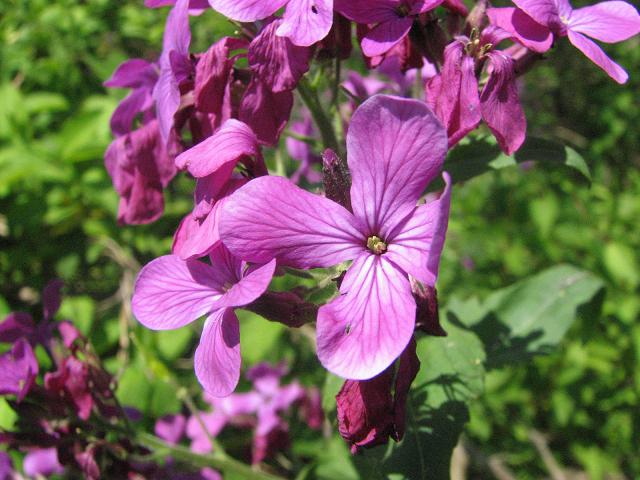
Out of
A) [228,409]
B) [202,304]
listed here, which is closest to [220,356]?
[202,304]

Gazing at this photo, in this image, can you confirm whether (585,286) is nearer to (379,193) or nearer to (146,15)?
(379,193)

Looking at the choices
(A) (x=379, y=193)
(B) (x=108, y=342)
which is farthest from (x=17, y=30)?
(A) (x=379, y=193)

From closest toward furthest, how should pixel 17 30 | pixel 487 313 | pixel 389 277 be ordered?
1. pixel 389 277
2. pixel 487 313
3. pixel 17 30

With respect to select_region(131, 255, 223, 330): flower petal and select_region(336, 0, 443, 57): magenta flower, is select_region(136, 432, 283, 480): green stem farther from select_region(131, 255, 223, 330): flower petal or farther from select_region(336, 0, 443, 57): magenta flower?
select_region(336, 0, 443, 57): magenta flower

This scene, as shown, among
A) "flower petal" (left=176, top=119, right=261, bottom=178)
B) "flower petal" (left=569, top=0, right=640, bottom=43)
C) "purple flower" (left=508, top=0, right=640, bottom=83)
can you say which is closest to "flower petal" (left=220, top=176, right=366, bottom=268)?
"flower petal" (left=176, top=119, right=261, bottom=178)

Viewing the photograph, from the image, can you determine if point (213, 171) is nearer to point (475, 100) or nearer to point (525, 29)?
point (475, 100)

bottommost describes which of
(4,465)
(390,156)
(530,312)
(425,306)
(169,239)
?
(169,239)
